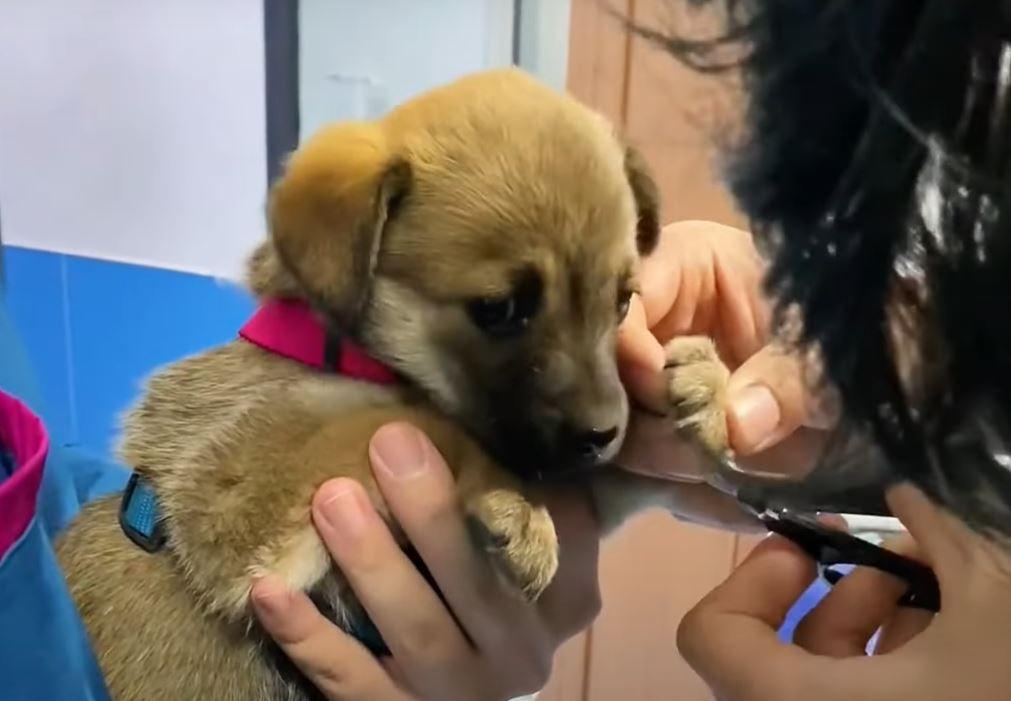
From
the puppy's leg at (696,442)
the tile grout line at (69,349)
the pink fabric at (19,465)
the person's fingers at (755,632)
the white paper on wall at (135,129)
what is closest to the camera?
the person's fingers at (755,632)

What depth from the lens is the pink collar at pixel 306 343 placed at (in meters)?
1.13

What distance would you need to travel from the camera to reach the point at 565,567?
1153 millimetres

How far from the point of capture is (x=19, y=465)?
39.7 inches

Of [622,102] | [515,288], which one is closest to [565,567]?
[515,288]

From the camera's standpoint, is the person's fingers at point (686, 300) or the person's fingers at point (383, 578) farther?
the person's fingers at point (686, 300)

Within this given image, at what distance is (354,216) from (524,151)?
0.16m

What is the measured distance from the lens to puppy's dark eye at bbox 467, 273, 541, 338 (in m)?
1.02

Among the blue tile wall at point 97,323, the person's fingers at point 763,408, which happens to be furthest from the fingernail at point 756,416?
the blue tile wall at point 97,323

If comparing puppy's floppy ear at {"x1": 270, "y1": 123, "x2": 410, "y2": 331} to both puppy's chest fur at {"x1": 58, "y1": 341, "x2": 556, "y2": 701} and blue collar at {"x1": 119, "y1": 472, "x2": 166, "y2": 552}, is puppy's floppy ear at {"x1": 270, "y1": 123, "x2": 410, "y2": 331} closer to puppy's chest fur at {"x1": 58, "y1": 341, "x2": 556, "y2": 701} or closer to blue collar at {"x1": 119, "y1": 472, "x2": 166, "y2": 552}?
puppy's chest fur at {"x1": 58, "y1": 341, "x2": 556, "y2": 701}

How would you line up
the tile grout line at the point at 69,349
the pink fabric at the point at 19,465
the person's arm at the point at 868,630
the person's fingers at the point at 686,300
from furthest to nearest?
the tile grout line at the point at 69,349 → the person's fingers at the point at 686,300 → the pink fabric at the point at 19,465 → the person's arm at the point at 868,630

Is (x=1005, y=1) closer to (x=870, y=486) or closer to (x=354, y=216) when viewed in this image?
(x=870, y=486)

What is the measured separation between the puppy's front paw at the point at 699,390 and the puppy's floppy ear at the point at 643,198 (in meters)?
0.13

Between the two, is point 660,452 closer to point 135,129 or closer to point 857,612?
point 857,612

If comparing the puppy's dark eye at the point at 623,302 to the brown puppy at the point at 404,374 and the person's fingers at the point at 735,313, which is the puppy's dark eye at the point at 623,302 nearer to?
the brown puppy at the point at 404,374
